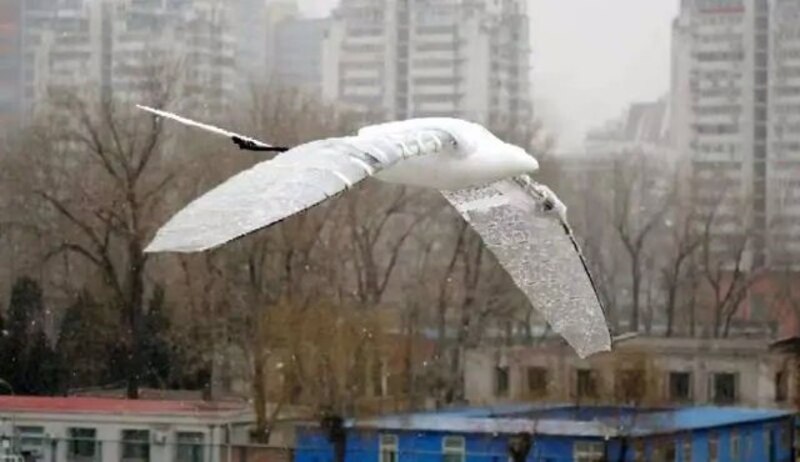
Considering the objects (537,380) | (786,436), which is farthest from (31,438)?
(786,436)

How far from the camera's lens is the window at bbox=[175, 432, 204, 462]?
246 inches

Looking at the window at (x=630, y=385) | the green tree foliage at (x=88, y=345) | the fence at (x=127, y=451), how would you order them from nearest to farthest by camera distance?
the window at (x=630, y=385) → the fence at (x=127, y=451) → the green tree foliage at (x=88, y=345)

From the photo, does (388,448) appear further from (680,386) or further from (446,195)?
(446,195)

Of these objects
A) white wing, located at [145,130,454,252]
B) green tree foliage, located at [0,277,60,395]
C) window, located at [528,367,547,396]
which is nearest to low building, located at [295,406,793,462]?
window, located at [528,367,547,396]

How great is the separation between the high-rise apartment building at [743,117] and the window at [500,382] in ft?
2.93

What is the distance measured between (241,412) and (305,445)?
0.28 meters

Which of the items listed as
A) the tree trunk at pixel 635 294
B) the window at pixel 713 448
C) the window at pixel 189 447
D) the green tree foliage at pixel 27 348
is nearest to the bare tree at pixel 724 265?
the tree trunk at pixel 635 294

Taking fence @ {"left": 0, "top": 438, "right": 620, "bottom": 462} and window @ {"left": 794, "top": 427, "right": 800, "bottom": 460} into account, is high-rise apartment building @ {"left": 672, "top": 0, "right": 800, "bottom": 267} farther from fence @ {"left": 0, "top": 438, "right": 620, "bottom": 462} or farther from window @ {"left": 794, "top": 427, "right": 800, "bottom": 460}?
fence @ {"left": 0, "top": 438, "right": 620, "bottom": 462}

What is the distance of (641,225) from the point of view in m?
6.48

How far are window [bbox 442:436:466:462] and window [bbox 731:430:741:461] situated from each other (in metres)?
0.87

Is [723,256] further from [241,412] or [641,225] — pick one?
[241,412]

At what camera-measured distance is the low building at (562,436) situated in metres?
5.79

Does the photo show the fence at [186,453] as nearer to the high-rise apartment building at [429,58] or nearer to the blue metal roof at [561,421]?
the blue metal roof at [561,421]

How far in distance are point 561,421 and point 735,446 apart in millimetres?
581
